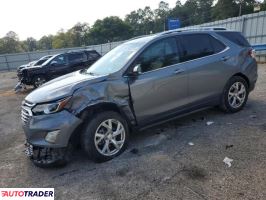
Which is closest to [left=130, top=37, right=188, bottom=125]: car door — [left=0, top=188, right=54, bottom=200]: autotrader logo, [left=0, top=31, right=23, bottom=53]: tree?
[left=0, top=188, right=54, bottom=200]: autotrader logo

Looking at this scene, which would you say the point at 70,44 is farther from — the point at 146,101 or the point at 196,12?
the point at 146,101

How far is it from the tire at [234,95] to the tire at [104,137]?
240 cm

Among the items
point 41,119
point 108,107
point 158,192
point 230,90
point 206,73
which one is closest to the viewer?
point 158,192

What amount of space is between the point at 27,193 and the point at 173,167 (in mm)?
2014

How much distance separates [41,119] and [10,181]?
105 cm

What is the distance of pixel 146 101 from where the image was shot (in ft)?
15.0

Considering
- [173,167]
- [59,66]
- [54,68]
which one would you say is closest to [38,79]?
[54,68]

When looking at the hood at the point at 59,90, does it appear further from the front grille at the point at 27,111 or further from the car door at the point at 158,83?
the car door at the point at 158,83

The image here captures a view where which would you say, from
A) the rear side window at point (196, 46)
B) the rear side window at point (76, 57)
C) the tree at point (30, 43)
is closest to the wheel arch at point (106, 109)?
the rear side window at point (196, 46)

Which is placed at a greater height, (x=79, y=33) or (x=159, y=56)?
(x=79, y=33)

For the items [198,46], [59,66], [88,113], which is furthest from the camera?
[59,66]

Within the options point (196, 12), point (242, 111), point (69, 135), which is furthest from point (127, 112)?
point (196, 12)

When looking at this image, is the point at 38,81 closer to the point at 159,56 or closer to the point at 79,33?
the point at 159,56

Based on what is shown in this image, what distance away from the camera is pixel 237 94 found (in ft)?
19.1
